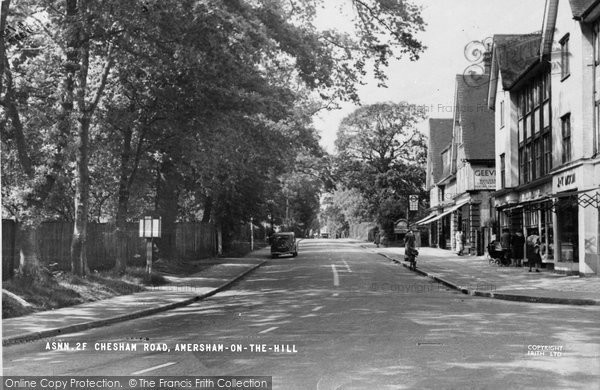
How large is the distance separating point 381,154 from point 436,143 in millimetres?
8589

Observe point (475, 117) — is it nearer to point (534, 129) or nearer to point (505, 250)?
point (534, 129)

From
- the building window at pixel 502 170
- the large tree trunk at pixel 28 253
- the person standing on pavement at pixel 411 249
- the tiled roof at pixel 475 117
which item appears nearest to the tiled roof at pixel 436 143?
the tiled roof at pixel 475 117

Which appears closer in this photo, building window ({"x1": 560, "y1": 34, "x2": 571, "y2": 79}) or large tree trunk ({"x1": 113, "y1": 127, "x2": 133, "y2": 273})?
large tree trunk ({"x1": 113, "y1": 127, "x2": 133, "y2": 273})

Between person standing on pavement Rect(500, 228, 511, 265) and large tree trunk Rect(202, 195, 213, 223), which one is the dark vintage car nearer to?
large tree trunk Rect(202, 195, 213, 223)

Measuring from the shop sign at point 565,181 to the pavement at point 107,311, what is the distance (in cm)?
1298

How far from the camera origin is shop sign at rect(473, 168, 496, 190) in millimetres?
40188

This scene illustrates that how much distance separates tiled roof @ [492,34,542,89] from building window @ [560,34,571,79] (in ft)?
18.9

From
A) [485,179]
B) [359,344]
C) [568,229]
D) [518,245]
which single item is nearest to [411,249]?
[518,245]

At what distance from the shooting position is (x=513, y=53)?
3319cm

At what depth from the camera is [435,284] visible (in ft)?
74.1

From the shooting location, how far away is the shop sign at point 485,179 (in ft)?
132

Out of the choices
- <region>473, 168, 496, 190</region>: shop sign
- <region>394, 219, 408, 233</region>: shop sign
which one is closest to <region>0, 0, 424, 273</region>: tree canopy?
<region>473, 168, 496, 190</region>: shop sign

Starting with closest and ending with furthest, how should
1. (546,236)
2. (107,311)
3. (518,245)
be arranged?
1. (107,311)
2. (546,236)
3. (518,245)

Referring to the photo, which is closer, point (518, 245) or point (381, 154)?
point (518, 245)
